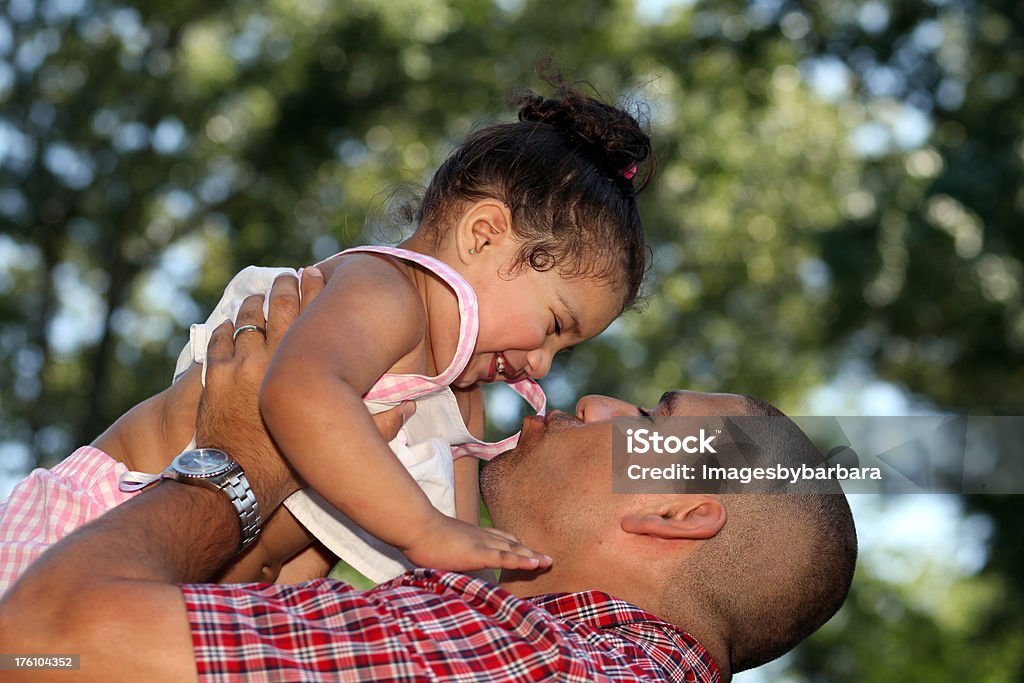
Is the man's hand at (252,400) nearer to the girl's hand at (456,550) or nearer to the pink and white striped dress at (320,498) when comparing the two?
the pink and white striped dress at (320,498)

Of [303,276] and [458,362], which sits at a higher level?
[303,276]

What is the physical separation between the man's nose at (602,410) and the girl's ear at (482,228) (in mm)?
474

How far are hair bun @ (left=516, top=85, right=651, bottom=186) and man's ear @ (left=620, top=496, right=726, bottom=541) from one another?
37.3 inches

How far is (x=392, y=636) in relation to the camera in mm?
2061

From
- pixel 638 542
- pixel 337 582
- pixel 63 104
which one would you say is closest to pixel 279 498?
pixel 337 582

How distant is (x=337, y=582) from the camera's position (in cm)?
220

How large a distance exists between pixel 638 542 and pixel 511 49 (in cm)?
1312

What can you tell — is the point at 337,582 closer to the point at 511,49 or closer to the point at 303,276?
the point at 303,276

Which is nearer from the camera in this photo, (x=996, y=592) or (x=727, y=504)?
(x=727, y=504)

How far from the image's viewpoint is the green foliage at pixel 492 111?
1430cm

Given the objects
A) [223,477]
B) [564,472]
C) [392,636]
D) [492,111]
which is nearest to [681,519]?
[564,472]

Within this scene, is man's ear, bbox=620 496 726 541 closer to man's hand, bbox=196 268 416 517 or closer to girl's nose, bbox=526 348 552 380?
girl's nose, bbox=526 348 552 380

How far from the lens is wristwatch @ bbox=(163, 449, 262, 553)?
2.32 m

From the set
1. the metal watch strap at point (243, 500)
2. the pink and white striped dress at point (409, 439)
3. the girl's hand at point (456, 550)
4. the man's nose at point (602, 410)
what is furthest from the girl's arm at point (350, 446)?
the man's nose at point (602, 410)
